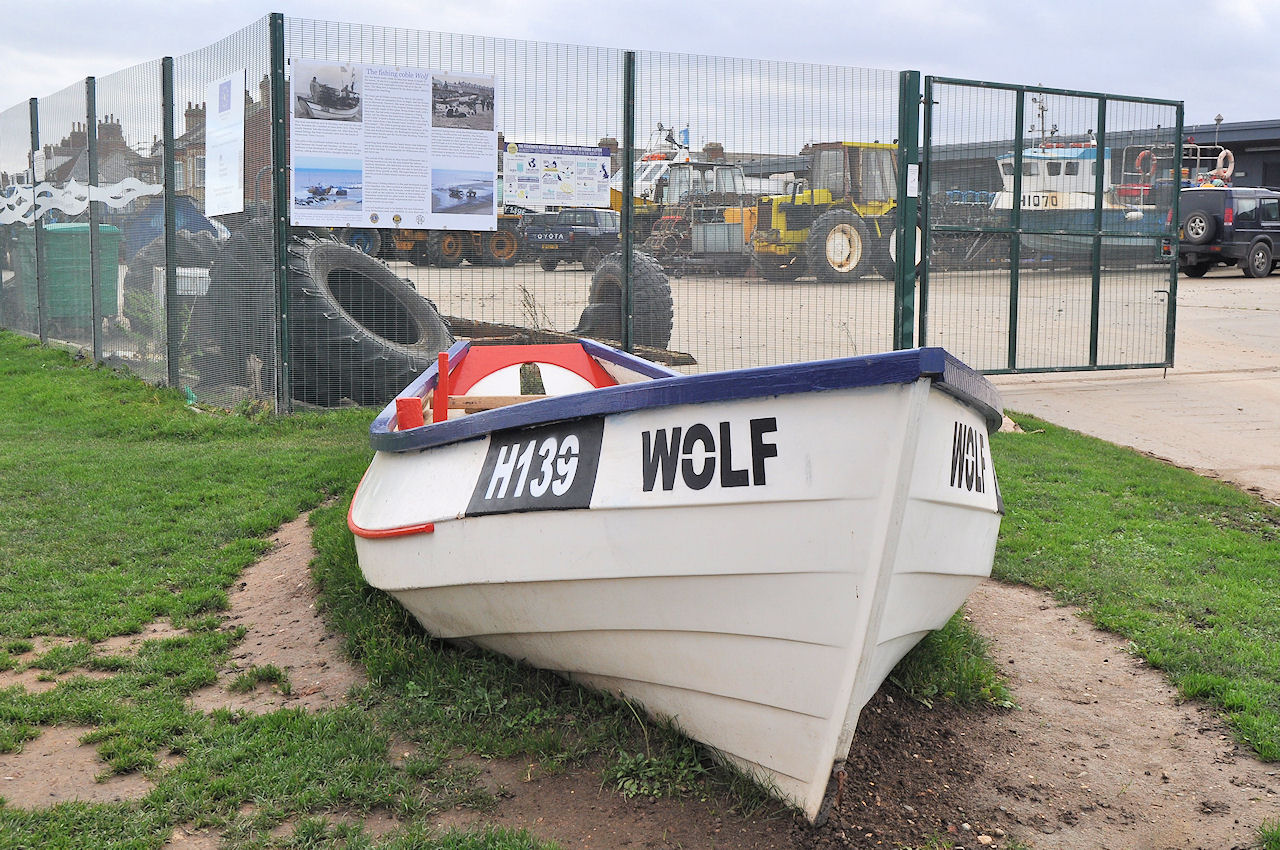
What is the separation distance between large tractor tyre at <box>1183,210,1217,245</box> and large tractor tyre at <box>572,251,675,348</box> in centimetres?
2064

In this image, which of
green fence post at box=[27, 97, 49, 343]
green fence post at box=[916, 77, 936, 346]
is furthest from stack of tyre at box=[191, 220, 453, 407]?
green fence post at box=[27, 97, 49, 343]

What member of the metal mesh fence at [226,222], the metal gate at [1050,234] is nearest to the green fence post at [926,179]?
the metal gate at [1050,234]

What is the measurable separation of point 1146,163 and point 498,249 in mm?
7735

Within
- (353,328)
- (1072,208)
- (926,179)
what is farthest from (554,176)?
(1072,208)

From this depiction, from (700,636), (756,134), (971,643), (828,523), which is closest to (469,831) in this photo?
(700,636)

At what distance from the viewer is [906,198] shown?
1191cm

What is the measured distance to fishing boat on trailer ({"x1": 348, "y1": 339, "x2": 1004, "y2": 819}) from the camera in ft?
11.5

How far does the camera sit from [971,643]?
5438 millimetres

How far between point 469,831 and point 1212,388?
11677 millimetres

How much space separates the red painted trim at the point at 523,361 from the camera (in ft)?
23.3

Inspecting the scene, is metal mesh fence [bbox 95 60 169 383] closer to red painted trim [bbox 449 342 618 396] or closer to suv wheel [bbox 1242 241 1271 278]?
red painted trim [bbox 449 342 618 396]

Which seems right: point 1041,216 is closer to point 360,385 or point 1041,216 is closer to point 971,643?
point 360,385

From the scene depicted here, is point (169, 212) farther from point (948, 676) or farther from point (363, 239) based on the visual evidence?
point (948, 676)

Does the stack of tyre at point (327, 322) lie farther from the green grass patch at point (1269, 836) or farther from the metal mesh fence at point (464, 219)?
the green grass patch at point (1269, 836)
